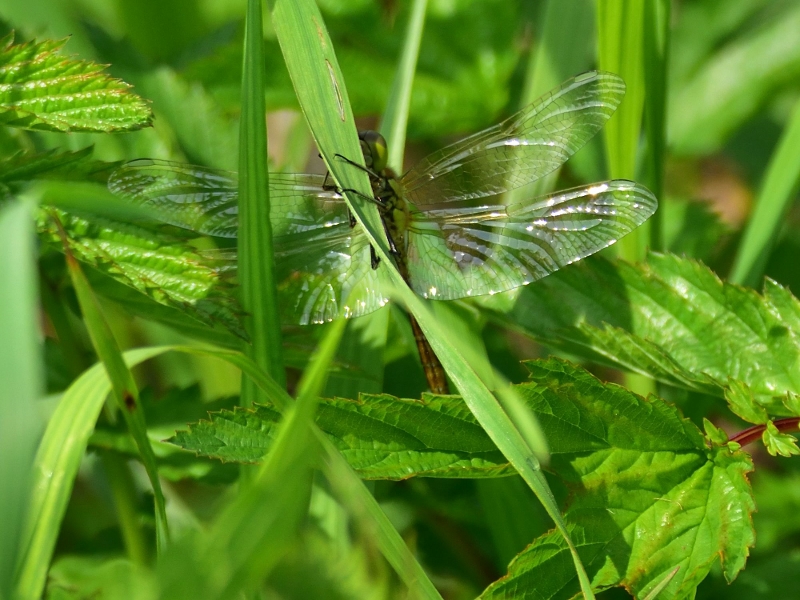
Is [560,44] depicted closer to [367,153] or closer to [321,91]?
[367,153]

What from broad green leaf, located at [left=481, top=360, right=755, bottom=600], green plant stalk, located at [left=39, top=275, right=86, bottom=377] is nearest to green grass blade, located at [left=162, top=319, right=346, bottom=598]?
broad green leaf, located at [left=481, top=360, right=755, bottom=600]

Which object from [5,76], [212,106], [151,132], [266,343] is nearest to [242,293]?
[266,343]

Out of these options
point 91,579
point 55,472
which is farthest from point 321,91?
point 91,579

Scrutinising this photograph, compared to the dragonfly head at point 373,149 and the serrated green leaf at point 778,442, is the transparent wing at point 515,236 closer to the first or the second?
the dragonfly head at point 373,149

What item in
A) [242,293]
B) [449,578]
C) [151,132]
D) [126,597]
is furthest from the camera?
[449,578]

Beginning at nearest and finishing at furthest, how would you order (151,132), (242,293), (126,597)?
(126,597) → (242,293) → (151,132)

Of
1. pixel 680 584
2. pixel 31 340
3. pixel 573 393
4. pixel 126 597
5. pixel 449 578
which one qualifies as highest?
pixel 31 340

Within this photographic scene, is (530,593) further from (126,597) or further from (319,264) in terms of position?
(319,264)
